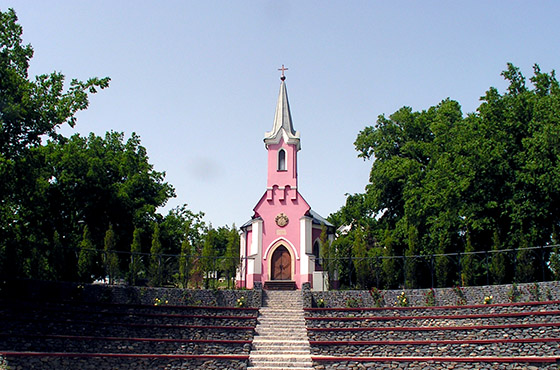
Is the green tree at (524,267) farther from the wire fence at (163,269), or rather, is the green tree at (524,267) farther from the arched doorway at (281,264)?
the wire fence at (163,269)

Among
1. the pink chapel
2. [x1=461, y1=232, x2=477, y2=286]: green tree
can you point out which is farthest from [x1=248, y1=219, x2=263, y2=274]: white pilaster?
[x1=461, y1=232, x2=477, y2=286]: green tree

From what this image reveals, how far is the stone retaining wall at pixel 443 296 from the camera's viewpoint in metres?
18.6

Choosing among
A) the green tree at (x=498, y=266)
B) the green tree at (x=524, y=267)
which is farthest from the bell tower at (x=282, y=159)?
the green tree at (x=524, y=267)

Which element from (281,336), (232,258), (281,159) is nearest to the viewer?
(281,336)

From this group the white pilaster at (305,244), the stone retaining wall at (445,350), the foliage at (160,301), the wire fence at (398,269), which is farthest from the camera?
the white pilaster at (305,244)

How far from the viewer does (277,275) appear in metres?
27.4

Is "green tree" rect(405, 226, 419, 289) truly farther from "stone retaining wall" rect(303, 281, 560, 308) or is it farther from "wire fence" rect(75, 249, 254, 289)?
"wire fence" rect(75, 249, 254, 289)

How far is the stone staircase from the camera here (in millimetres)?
17438

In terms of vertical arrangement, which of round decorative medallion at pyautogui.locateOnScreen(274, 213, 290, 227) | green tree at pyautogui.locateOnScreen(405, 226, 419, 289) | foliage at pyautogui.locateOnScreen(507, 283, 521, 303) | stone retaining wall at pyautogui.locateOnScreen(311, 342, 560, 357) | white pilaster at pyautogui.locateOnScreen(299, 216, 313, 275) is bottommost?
stone retaining wall at pyautogui.locateOnScreen(311, 342, 560, 357)

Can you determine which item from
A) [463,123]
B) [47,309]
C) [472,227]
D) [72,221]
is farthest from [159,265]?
[463,123]

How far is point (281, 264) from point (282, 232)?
5.29 ft

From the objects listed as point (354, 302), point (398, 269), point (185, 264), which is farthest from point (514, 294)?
point (185, 264)

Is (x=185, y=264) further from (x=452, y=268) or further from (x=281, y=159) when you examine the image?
(x=452, y=268)

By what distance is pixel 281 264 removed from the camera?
27438 mm
